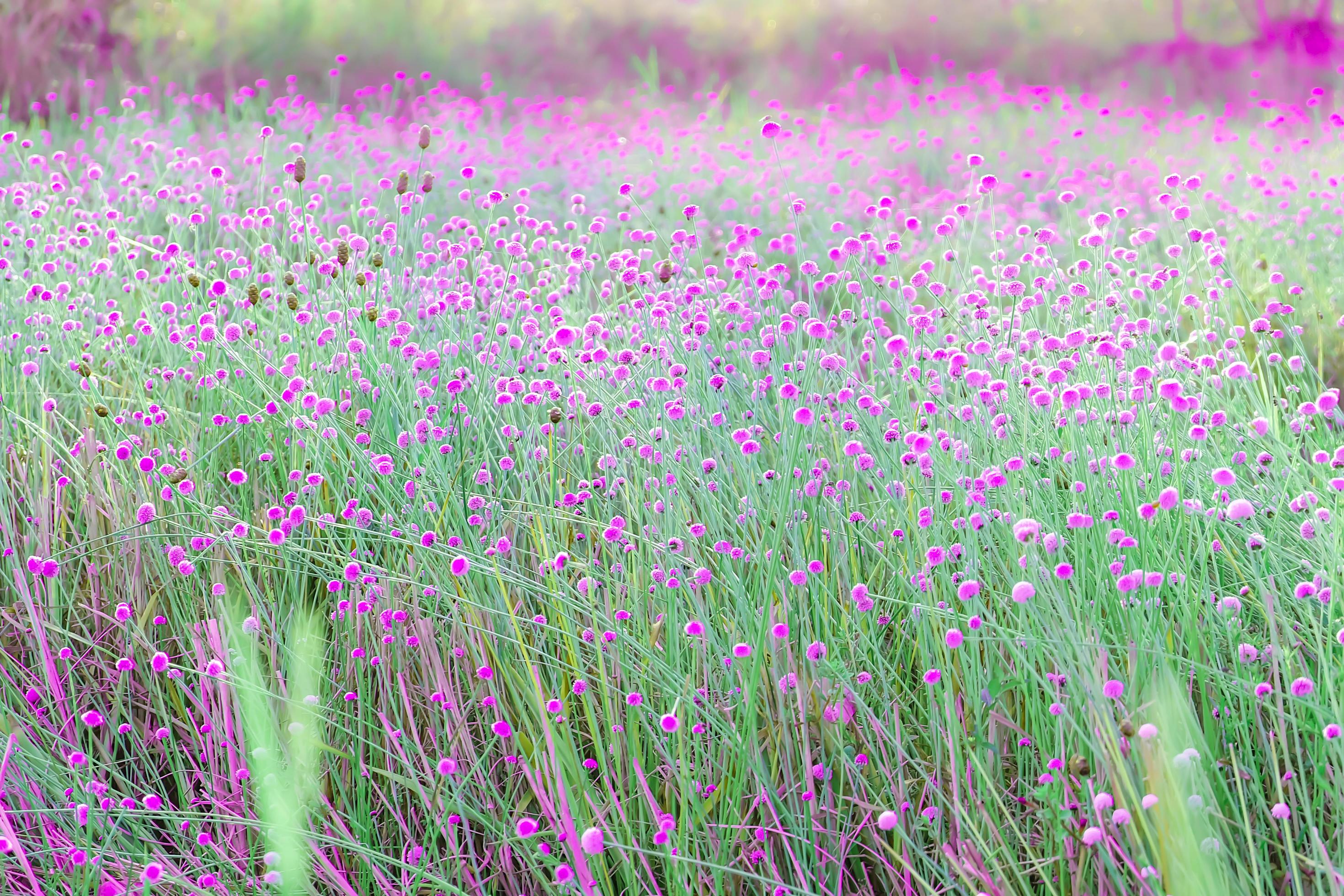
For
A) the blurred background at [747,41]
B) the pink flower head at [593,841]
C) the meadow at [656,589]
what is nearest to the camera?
the pink flower head at [593,841]

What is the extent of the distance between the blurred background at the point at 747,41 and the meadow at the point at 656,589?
26.5ft

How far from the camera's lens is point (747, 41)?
1250 centimetres

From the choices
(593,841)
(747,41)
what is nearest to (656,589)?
(593,841)

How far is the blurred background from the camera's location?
1073 centimetres

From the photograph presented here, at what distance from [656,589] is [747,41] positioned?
38.2ft

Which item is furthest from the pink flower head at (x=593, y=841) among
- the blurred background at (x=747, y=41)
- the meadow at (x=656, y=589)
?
the blurred background at (x=747, y=41)

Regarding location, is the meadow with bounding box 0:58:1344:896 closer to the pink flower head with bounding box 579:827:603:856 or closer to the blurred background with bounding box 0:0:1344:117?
the pink flower head with bounding box 579:827:603:856

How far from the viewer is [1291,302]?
434 cm

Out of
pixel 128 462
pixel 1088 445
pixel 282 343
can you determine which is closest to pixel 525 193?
pixel 282 343

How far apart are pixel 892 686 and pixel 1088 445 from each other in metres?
0.75

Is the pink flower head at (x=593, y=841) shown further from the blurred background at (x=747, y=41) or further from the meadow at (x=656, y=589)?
the blurred background at (x=747, y=41)

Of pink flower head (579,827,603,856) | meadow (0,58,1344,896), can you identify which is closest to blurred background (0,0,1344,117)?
meadow (0,58,1344,896)

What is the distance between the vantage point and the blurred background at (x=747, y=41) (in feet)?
35.2

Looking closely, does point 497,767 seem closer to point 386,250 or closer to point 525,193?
point 386,250
